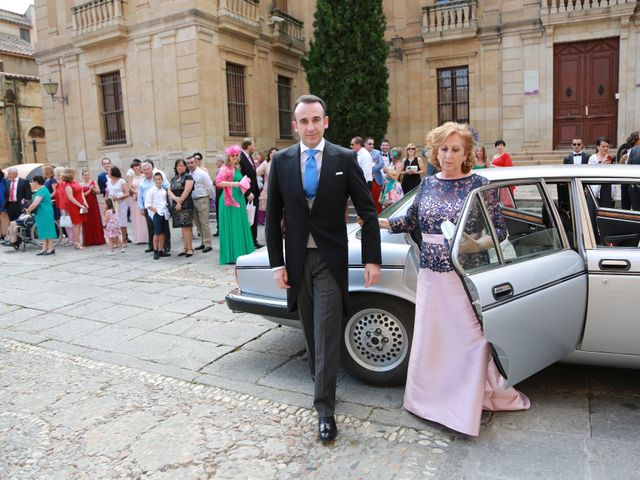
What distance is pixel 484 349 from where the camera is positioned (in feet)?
10.8

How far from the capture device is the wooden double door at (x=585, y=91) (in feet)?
58.3

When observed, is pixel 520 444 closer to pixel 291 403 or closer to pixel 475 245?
pixel 475 245

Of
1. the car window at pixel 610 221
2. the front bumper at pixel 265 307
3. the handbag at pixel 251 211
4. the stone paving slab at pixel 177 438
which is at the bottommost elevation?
the stone paving slab at pixel 177 438

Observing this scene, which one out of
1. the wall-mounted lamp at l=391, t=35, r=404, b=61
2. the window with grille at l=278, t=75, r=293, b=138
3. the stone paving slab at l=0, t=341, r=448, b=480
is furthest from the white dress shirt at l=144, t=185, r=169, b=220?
the wall-mounted lamp at l=391, t=35, r=404, b=61

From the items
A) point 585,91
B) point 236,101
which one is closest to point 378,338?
point 236,101

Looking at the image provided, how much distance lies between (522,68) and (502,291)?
17.3 meters

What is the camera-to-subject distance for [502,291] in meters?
3.29

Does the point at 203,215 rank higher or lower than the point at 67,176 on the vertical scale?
lower

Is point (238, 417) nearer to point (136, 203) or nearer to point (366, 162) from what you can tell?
point (366, 162)

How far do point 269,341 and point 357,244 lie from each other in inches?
67.1

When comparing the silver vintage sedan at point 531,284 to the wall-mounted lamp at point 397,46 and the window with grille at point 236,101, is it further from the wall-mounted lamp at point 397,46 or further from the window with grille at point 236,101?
the wall-mounted lamp at point 397,46

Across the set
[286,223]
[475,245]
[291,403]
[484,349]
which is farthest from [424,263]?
[291,403]

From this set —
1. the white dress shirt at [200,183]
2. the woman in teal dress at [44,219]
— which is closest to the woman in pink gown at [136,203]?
the woman in teal dress at [44,219]

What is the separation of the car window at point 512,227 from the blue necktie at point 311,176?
0.94 metres
